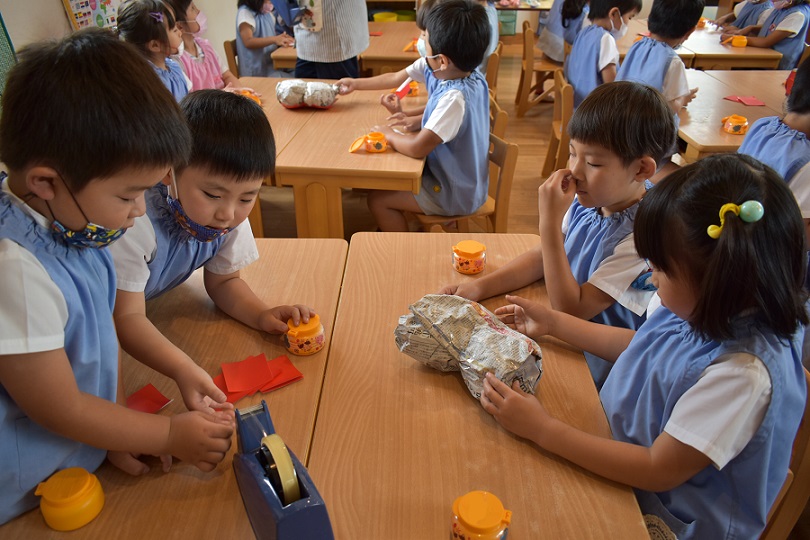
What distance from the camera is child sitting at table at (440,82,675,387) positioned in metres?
1.33

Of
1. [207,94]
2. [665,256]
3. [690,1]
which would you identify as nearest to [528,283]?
[665,256]

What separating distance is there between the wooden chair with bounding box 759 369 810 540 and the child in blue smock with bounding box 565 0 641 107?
2.83m

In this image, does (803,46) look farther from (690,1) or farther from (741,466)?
(741,466)

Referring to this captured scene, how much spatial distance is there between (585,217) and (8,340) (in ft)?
4.13

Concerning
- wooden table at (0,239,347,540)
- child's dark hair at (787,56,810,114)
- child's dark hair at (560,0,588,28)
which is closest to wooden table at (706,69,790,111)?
child's dark hair at (787,56,810,114)

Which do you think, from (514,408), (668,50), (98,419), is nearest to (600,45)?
(668,50)

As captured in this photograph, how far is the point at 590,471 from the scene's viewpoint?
3.02ft

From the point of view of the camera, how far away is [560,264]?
1.33 meters

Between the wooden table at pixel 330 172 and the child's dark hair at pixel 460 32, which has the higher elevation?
the child's dark hair at pixel 460 32

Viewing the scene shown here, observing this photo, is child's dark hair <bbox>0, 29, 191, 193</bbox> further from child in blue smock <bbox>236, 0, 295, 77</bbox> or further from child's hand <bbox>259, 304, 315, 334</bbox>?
child in blue smock <bbox>236, 0, 295, 77</bbox>

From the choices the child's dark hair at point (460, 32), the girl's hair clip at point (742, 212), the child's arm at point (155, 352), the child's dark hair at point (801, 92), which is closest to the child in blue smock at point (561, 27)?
the child's dark hair at point (460, 32)

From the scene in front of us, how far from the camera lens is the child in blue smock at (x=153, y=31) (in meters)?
2.43

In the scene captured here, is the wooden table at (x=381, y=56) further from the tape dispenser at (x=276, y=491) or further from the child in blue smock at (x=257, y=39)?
the tape dispenser at (x=276, y=491)

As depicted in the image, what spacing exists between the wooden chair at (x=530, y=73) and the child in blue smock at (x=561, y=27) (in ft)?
0.29
